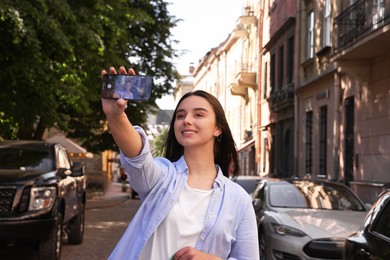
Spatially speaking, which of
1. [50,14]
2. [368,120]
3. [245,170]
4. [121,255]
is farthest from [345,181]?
[245,170]

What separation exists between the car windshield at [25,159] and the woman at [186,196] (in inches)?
313

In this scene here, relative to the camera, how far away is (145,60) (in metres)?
28.6

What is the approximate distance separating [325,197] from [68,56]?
23.4 feet

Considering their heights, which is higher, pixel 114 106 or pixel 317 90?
pixel 317 90

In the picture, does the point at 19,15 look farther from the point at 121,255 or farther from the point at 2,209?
the point at 121,255

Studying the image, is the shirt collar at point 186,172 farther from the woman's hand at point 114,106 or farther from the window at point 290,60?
the window at point 290,60

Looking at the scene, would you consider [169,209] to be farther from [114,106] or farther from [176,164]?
[114,106]

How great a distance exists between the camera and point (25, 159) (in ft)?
35.9

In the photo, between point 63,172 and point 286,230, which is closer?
point 286,230

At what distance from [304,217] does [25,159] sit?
428 cm

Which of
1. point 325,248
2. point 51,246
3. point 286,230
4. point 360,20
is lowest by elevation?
point 51,246

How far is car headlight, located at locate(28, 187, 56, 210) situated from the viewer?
954cm

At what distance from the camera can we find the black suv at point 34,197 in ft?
30.8

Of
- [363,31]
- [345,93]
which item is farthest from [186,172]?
[345,93]
